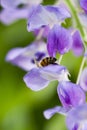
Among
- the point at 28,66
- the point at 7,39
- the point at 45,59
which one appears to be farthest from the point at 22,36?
the point at 45,59

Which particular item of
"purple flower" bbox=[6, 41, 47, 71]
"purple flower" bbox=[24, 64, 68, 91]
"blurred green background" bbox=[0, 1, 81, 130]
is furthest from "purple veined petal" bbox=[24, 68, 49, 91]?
"blurred green background" bbox=[0, 1, 81, 130]

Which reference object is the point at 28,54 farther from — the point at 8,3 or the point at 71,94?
the point at 71,94

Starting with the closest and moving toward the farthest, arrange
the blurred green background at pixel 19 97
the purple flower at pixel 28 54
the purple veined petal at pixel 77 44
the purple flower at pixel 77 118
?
the purple flower at pixel 77 118 < the purple veined petal at pixel 77 44 < the purple flower at pixel 28 54 < the blurred green background at pixel 19 97

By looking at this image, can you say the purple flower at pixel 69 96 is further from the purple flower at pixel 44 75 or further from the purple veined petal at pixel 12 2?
the purple veined petal at pixel 12 2

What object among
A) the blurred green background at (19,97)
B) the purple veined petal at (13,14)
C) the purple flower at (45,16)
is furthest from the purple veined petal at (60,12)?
the blurred green background at (19,97)

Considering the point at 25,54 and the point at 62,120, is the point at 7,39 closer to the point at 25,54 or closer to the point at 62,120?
the point at 62,120

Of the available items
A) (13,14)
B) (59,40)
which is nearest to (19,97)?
(13,14)

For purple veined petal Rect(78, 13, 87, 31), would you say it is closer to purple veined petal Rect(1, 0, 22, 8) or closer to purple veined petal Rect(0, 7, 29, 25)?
purple veined petal Rect(1, 0, 22, 8)
